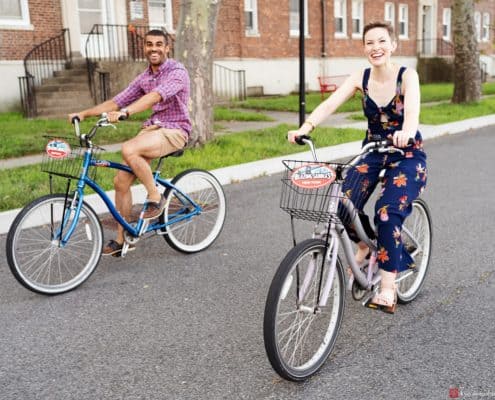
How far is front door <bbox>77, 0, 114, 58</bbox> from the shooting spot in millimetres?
19922

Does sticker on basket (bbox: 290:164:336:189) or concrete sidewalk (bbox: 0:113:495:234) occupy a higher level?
sticker on basket (bbox: 290:164:336:189)

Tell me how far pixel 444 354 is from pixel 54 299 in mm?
2861

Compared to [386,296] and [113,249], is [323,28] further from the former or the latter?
[386,296]

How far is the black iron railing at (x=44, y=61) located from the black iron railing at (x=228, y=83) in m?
6.09

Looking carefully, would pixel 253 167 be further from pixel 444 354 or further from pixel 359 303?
pixel 444 354

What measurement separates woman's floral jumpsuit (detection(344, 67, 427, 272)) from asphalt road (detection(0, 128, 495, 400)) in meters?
0.56

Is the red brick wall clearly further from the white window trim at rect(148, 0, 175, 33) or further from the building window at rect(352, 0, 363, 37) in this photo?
the building window at rect(352, 0, 363, 37)

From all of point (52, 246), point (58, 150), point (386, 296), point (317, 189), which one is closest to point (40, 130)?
point (52, 246)

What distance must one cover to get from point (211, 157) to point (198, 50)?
87.8 inches

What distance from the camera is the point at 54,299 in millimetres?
4754

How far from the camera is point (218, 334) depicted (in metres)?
4.04

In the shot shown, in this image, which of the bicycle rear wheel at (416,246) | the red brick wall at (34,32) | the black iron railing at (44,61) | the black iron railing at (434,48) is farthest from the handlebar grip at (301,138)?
the black iron railing at (434,48)

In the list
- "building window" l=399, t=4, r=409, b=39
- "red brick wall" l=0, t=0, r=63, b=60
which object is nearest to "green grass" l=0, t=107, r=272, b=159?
"red brick wall" l=0, t=0, r=63, b=60

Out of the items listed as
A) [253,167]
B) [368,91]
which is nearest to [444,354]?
[368,91]
